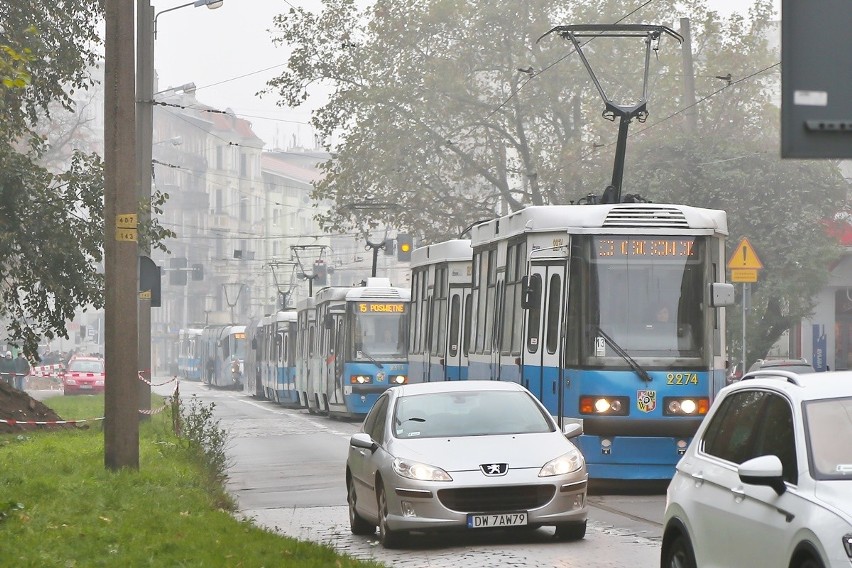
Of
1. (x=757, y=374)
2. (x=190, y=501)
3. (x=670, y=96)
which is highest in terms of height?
(x=670, y=96)

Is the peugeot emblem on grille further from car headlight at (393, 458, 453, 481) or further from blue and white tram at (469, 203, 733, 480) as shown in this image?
blue and white tram at (469, 203, 733, 480)

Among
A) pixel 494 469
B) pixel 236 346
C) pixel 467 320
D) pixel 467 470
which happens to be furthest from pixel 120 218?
pixel 236 346

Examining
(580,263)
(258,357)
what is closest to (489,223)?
(580,263)

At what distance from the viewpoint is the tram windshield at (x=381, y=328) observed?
39562 mm

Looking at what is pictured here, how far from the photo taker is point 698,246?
18.8 metres

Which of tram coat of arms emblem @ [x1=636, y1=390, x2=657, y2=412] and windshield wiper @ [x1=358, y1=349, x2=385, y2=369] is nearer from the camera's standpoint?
tram coat of arms emblem @ [x1=636, y1=390, x2=657, y2=412]

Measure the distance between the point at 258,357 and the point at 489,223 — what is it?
44.0m

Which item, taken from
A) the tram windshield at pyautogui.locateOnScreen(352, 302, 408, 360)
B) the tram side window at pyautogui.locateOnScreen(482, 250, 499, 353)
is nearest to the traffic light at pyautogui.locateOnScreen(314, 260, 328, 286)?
the tram windshield at pyautogui.locateOnScreen(352, 302, 408, 360)

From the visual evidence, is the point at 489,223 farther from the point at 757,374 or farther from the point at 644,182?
the point at 644,182

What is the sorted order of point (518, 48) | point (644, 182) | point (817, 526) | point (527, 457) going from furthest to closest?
point (518, 48), point (644, 182), point (527, 457), point (817, 526)

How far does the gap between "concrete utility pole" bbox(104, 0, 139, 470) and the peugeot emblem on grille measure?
420cm

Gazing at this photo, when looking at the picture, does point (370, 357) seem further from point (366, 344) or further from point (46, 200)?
point (46, 200)

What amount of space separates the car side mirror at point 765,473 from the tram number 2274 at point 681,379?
34.9 feet

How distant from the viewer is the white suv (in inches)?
283
